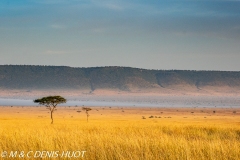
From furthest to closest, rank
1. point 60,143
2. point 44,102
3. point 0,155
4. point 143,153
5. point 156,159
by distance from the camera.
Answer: point 44,102
point 60,143
point 143,153
point 0,155
point 156,159

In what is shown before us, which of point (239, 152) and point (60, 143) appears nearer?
point (239, 152)

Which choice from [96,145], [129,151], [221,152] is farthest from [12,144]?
[221,152]

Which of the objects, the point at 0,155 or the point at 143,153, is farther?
the point at 143,153

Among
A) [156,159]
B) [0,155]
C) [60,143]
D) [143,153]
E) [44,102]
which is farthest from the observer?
[44,102]

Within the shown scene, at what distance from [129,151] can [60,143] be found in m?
1.79

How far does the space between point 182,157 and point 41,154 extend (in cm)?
292

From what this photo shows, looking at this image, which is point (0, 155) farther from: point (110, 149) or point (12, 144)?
point (110, 149)

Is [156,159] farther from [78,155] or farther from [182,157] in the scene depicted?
[78,155]

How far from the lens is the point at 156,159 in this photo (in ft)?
27.4

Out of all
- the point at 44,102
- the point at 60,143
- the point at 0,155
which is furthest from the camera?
the point at 44,102

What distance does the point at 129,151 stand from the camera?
9539mm

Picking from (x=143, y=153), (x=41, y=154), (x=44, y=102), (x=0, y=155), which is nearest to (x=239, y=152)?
(x=143, y=153)

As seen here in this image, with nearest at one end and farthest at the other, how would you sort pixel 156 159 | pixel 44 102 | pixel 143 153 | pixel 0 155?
pixel 156 159
pixel 0 155
pixel 143 153
pixel 44 102

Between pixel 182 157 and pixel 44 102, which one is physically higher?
pixel 44 102
